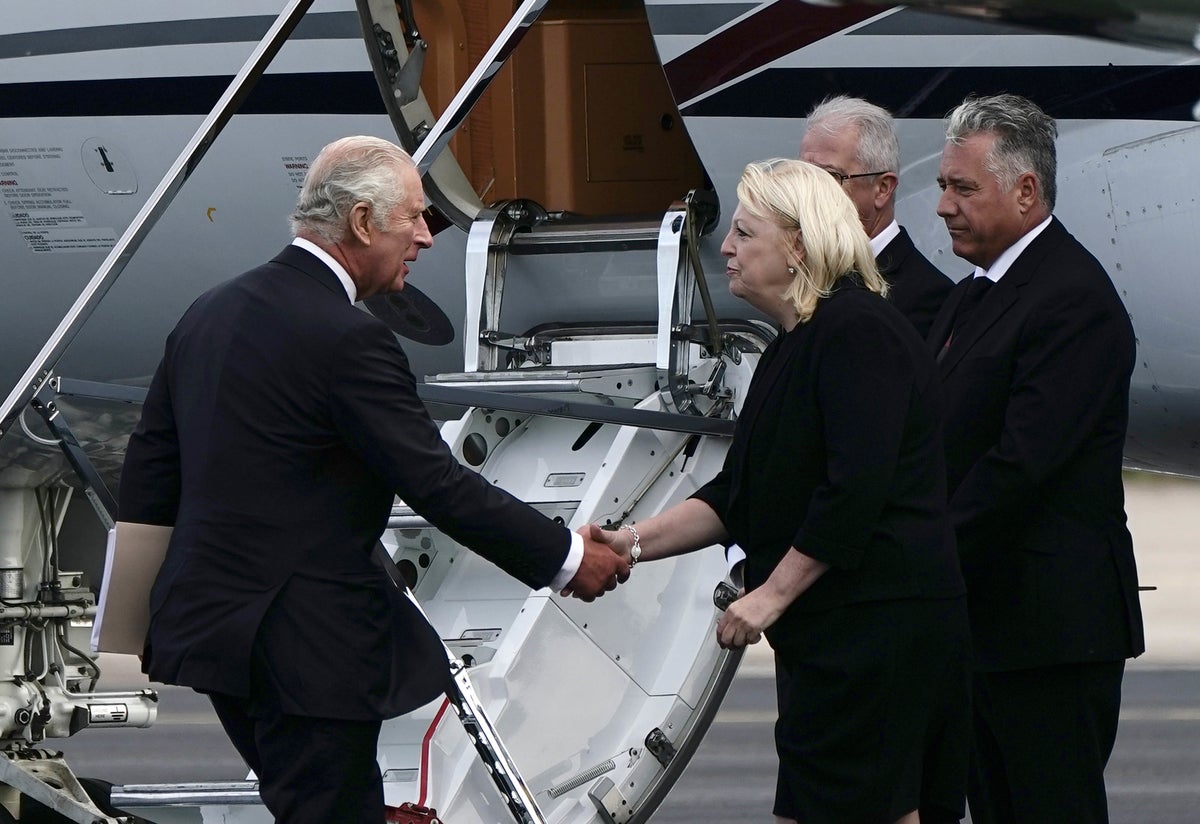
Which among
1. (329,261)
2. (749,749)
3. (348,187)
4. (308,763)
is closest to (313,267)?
(329,261)

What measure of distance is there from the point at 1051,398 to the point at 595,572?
0.87 meters

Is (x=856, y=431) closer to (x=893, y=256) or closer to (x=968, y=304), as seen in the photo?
(x=968, y=304)

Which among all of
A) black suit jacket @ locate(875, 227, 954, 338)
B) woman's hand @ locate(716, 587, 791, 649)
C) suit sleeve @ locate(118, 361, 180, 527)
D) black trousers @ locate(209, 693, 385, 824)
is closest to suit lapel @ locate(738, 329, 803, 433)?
woman's hand @ locate(716, 587, 791, 649)

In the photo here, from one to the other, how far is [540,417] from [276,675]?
1727mm

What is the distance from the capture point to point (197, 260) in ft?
15.9

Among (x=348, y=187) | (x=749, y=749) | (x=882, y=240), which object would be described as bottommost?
(x=749, y=749)

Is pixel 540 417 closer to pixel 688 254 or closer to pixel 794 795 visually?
pixel 688 254

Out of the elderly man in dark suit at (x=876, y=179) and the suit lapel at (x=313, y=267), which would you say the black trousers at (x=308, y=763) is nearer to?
the suit lapel at (x=313, y=267)

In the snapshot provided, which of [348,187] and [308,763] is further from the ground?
[348,187]

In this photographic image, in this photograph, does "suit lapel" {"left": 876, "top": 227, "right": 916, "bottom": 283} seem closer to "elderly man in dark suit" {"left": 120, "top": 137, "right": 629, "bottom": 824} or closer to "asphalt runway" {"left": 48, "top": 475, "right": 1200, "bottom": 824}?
"elderly man in dark suit" {"left": 120, "top": 137, "right": 629, "bottom": 824}

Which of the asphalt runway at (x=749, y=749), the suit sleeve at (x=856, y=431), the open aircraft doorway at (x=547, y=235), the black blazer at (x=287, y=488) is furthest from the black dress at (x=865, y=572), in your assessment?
the asphalt runway at (x=749, y=749)

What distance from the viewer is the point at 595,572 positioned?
291 cm

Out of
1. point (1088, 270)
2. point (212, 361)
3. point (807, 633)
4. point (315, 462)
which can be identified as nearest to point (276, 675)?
point (315, 462)

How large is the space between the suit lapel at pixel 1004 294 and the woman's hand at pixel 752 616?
69 centimetres
